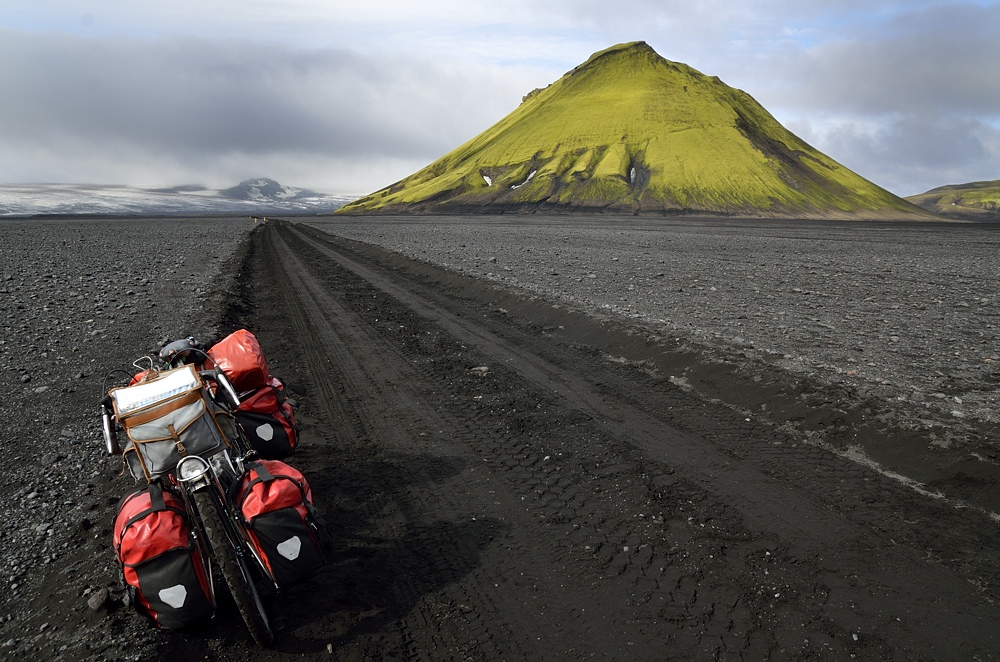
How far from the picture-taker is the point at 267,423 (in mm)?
5309

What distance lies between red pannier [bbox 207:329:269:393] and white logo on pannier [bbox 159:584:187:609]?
1900 mm

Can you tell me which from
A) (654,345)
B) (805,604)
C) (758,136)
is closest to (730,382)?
(654,345)

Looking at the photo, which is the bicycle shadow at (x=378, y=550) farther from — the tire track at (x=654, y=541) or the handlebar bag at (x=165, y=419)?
the handlebar bag at (x=165, y=419)

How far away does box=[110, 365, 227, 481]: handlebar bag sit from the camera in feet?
12.3

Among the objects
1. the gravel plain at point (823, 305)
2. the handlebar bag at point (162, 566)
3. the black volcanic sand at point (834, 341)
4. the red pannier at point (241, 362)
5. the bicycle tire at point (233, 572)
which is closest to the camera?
the bicycle tire at point (233, 572)

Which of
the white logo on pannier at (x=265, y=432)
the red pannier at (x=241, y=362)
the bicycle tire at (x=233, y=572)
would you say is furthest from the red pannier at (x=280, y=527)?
the red pannier at (x=241, y=362)

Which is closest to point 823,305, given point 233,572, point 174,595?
point 233,572

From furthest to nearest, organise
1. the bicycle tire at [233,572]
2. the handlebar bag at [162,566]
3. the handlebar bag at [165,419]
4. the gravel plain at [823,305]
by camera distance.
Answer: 1. the gravel plain at [823,305]
2. the handlebar bag at [165,419]
3. the handlebar bag at [162,566]
4. the bicycle tire at [233,572]

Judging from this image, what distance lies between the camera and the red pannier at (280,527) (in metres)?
3.89

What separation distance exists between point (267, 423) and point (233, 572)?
6.38 ft

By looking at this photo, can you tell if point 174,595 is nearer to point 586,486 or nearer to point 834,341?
point 586,486

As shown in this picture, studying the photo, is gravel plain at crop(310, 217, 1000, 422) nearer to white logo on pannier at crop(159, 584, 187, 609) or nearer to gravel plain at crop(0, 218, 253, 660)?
white logo on pannier at crop(159, 584, 187, 609)

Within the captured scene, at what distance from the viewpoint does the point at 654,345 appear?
33.6 ft

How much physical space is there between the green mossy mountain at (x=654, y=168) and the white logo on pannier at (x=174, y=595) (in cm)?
13527
